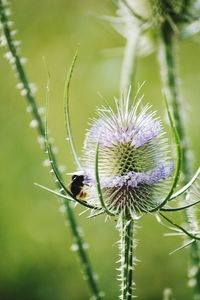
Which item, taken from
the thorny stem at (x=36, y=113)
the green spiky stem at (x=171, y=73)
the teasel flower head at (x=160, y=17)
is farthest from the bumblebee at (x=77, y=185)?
the teasel flower head at (x=160, y=17)

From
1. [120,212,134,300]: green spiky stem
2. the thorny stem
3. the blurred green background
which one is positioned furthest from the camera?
the blurred green background

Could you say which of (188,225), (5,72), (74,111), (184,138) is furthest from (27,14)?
(188,225)

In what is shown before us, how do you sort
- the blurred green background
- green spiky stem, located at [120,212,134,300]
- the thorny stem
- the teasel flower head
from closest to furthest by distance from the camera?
green spiky stem, located at [120,212,134,300], the thorny stem, the teasel flower head, the blurred green background

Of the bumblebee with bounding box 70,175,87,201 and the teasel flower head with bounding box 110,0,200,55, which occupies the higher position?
the teasel flower head with bounding box 110,0,200,55

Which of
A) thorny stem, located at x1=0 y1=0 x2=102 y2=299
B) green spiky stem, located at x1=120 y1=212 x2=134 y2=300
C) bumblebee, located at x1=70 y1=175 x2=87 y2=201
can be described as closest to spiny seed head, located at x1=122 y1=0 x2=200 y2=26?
thorny stem, located at x1=0 y1=0 x2=102 y2=299

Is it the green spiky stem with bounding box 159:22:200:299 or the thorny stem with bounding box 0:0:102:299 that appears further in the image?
the green spiky stem with bounding box 159:22:200:299

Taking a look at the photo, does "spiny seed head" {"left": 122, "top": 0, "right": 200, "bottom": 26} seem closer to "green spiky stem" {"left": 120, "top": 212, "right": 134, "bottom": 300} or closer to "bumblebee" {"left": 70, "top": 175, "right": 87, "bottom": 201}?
"bumblebee" {"left": 70, "top": 175, "right": 87, "bottom": 201}

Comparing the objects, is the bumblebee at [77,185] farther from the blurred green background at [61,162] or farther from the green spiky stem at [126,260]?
the blurred green background at [61,162]

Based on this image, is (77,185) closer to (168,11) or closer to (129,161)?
(129,161)
